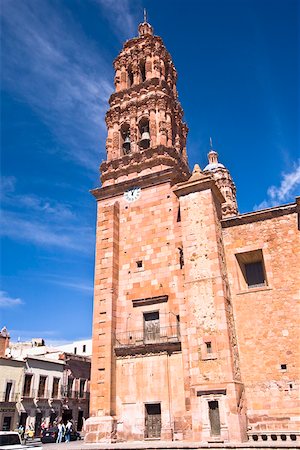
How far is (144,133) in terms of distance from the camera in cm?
2573

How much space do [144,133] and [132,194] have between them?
4.81 meters

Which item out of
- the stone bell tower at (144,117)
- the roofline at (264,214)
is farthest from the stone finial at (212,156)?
the roofline at (264,214)

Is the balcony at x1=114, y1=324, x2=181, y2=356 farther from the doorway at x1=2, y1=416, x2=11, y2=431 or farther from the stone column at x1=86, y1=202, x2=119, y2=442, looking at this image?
the doorway at x1=2, y1=416, x2=11, y2=431

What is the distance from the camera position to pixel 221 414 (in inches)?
583

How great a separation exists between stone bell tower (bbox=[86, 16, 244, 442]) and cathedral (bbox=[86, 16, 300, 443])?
2.1 inches

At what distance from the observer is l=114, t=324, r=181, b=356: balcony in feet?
60.4

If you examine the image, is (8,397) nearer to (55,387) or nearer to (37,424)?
(37,424)

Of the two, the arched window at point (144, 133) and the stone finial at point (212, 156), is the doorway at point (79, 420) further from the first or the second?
the stone finial at point (212, 156)

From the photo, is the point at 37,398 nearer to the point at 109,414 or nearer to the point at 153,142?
the point at 109,414

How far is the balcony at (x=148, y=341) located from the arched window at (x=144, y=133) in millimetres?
12142

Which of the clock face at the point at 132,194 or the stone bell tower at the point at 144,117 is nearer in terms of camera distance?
the clock face at the point at 132,194

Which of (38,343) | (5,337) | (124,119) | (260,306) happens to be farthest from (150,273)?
(38,343)

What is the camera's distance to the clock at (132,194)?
76.3ft

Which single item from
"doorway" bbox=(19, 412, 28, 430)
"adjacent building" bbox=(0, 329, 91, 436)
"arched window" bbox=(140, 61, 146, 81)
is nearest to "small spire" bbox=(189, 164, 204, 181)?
"arched window" bbox=(140, 61, 146, 81)
